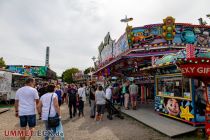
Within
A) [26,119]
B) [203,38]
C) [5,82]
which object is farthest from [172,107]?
[5,82]

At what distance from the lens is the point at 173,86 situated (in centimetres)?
888

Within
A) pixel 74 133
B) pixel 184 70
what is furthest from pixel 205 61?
pixel 74 133

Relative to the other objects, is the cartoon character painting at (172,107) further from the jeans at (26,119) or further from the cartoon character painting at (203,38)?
the cartoon character painting at (203,38)

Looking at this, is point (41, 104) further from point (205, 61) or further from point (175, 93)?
point (175, 93)

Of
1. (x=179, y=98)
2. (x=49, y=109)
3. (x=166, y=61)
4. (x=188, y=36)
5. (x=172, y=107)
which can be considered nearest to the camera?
(x=49, y=109)

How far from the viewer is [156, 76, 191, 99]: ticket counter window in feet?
26.0

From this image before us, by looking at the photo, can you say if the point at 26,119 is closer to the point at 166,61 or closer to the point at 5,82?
the point at 166,61

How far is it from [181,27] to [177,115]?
8.05 m

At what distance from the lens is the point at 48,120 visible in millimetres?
4691

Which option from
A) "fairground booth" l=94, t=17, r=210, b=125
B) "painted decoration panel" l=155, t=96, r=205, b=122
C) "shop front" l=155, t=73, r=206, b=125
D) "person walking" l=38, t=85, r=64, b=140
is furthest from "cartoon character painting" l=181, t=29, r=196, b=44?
"person walking" l=38, t=85, r=64, b=140

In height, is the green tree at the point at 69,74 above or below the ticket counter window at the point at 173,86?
above

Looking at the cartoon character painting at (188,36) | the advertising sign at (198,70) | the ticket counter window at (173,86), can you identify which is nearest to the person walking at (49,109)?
the advertising sign at (198,70)

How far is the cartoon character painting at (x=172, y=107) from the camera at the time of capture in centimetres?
838

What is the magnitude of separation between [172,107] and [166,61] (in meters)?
2.12
